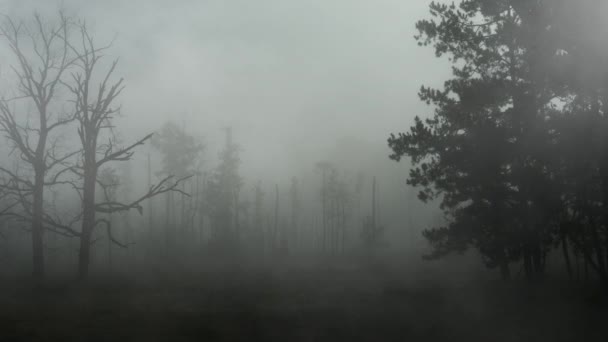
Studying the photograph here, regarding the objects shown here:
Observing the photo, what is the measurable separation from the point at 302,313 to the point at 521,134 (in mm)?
9905

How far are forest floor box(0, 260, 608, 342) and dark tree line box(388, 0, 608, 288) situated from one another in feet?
5.93

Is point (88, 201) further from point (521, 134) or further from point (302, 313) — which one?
point (521, 134)

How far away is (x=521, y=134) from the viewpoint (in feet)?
51.9

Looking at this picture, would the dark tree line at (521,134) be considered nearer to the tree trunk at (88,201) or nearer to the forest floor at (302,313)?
the forest floor at (302,313)

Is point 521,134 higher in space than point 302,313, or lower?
higher

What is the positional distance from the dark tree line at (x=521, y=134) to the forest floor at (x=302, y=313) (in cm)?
181

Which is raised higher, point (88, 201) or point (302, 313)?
point (88, 201)

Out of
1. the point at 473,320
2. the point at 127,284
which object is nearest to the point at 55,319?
the point at 127,284

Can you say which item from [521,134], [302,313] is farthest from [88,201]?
[521,134]

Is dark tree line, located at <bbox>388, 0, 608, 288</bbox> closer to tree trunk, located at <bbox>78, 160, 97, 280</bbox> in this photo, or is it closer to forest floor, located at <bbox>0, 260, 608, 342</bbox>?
forest floor, located at <bbox>0, 260, 608, 342</bbox>

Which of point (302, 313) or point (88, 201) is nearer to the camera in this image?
point (302, 313)

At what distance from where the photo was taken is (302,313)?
14867 millimetres

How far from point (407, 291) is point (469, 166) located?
6.08 meters

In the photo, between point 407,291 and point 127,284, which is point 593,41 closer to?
point 407,291
